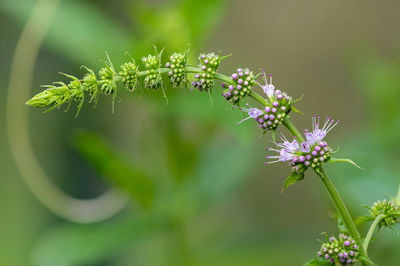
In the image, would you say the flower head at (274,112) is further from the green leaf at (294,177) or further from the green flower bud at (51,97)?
the green flower bud at (51,97)

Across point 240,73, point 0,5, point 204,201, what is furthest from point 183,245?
point 240,73

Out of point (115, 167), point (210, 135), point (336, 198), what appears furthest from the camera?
point (210, 135)

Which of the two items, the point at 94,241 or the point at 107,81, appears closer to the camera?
the point at 107,81

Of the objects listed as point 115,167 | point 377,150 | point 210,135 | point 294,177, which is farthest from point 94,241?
point 294,177

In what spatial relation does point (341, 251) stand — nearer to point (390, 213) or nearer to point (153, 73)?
point (390, 213)

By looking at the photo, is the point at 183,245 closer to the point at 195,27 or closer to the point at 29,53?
the point at 195,27

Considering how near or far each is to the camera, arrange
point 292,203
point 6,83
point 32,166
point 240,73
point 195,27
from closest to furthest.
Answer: point 240,73 → point 195,27 → point 32,166 → point 6,83 → point 292,203
